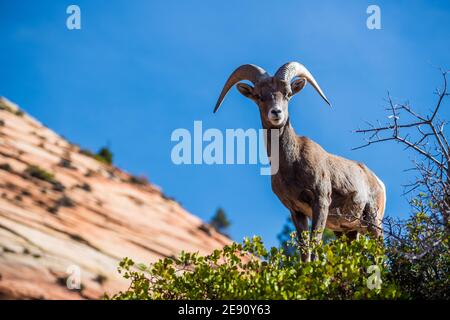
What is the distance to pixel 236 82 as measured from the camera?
8758 mm

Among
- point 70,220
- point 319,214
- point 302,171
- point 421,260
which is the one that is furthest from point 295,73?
point 70,220

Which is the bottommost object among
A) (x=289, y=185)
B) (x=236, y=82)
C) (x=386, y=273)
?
(x=386, y=273)

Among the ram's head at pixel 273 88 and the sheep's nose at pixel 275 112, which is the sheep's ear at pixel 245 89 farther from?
the sheep's nose at pixel 275 112

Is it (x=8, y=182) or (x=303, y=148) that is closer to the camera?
(x=303, y=148)

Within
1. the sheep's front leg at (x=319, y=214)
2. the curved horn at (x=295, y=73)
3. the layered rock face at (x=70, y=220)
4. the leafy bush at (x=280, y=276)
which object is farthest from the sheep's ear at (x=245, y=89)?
the layered rock face at (x=70, y=220)

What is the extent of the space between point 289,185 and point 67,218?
31578 millimetres

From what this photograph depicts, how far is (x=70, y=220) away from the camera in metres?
37.5

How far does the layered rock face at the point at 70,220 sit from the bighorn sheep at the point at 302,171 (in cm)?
1816

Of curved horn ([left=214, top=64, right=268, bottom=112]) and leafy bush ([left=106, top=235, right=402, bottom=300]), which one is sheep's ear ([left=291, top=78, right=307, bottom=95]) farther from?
leafy bush ([left=106, top=235, right=402, bottom=300])

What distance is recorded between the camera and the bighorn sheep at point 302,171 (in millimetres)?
7762

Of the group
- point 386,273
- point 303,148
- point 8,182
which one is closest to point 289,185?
point 303,148

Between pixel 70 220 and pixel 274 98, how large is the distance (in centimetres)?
3162

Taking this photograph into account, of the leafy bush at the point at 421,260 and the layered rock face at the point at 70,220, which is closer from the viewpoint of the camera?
the leafy bush at the point at 421,260
